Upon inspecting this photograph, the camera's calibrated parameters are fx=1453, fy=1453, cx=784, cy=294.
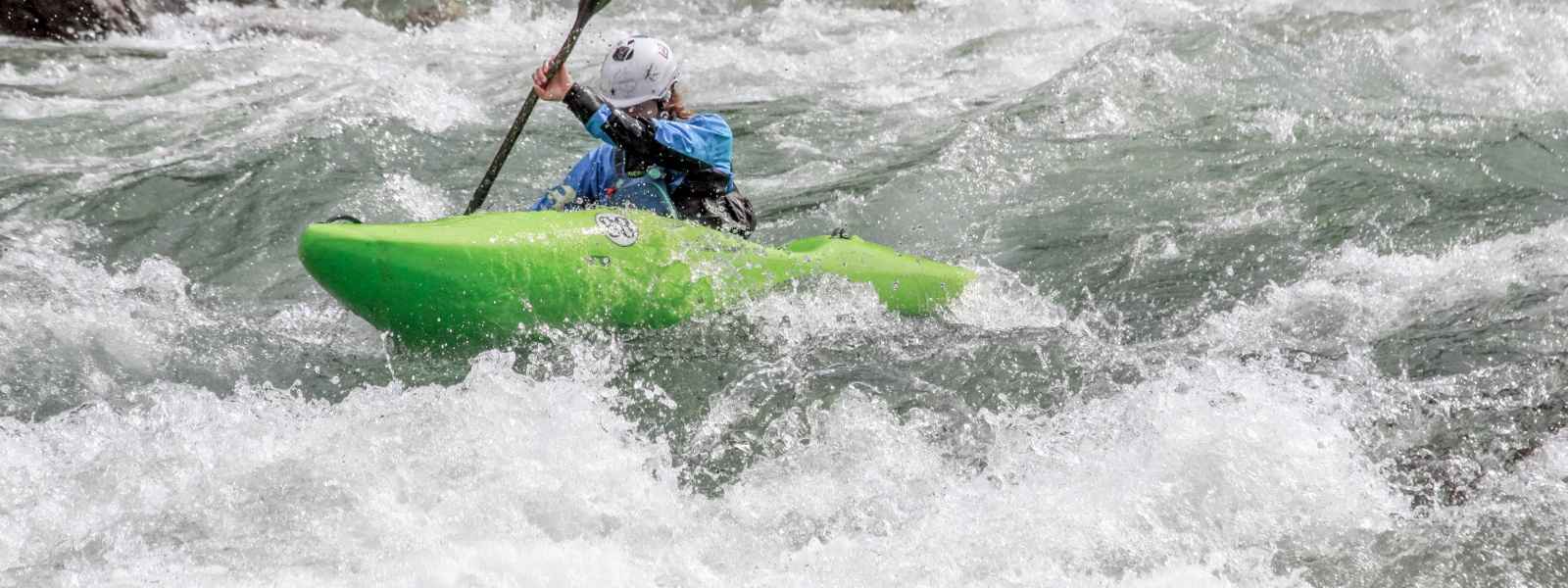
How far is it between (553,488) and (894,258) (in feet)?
7.19

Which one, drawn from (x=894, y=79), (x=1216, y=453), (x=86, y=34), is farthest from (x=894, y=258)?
(x=86, y=34)

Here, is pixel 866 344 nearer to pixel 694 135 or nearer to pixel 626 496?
pixel 694 135

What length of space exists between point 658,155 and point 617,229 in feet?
1.82

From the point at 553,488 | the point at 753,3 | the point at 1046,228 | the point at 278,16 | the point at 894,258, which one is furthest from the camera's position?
the point at 753,3

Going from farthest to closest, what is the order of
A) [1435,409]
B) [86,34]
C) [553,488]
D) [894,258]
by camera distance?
1. [86,34]
2. [894,258]
3. [1435,409]
4. [553,488]

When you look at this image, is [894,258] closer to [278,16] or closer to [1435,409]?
[1435,409]

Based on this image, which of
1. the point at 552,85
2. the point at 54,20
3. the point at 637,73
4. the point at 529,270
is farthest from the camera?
the point at 54,20

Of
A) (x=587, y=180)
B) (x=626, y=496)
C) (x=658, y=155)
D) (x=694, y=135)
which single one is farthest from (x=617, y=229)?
(x=626, y=496)

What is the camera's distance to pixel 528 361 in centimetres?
429

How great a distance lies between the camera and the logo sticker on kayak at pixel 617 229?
4.47m

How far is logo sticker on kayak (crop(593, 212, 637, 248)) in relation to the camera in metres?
4.47

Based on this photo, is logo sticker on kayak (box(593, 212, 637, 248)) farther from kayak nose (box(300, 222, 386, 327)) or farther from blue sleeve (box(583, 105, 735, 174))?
kayak nose (box(300, 222, 386, 327))

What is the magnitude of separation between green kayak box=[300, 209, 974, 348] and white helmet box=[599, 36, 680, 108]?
2.07 ft

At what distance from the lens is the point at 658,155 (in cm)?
498
